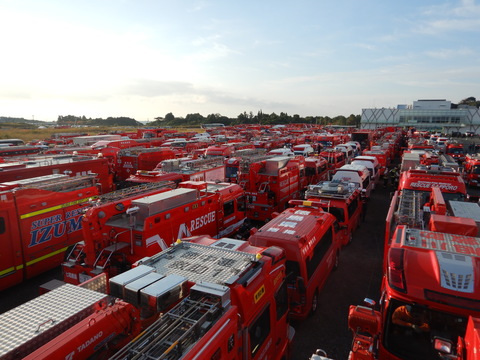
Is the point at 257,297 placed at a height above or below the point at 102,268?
above

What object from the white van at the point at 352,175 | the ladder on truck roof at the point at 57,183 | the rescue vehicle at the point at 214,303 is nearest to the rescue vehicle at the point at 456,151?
the white van at the point at 352,175

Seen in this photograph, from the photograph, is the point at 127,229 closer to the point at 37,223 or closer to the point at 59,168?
the point at 37,223

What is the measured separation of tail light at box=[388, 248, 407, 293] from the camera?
5.26 metres

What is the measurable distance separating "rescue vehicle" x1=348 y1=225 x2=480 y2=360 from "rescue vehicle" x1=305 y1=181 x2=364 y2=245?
19.9 ft

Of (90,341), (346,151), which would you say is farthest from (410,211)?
(346,151)

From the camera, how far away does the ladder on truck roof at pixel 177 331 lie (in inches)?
131

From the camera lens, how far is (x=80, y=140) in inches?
1470

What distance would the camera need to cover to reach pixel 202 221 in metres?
11.0

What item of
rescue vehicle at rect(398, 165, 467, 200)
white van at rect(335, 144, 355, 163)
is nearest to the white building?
white van at rect(335, 144, 355, 163)

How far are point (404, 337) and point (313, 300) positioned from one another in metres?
3.70

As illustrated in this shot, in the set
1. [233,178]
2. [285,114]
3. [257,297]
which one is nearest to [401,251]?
[257,297]

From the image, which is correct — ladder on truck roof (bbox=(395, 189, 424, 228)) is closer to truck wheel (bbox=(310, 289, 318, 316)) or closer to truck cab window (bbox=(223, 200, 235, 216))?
truck wheel (bbox=(310, 289, 318, 316))

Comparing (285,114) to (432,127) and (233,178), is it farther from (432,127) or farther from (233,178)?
(233,178)

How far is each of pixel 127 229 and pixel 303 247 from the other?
188 inches
